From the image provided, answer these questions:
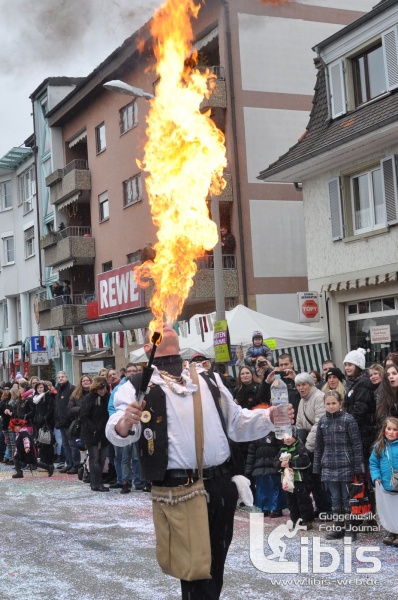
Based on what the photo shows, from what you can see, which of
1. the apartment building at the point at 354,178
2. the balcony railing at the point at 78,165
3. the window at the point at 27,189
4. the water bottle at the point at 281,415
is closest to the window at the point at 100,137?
the balcony railing at the point at 78,165

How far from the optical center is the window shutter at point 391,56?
16.9 meters

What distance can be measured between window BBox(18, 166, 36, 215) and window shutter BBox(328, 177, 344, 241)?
24.5 m

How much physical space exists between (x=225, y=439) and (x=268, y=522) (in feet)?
16.1

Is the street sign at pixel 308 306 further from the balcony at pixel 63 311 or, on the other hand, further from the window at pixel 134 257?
the balcony at pixel 63 311

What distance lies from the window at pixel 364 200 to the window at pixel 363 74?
150cm

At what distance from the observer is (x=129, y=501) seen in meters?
12.4

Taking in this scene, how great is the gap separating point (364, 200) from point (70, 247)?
1756 centimetres

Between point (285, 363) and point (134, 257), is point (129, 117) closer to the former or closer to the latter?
point (134, 257)

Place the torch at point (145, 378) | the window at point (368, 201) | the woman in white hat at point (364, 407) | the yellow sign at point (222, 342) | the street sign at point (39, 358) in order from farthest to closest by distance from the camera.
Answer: the street sign at point (39, 358) → the window at point (368, 201) → the yellow sign at point (222, 342) → the woman in white hat at point (364, 407) → the torch at point (145, 378)

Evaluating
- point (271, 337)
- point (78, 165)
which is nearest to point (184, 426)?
point (271, 337)

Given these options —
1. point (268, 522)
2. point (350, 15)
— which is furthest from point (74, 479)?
point (350, 15)

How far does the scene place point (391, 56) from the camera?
17.0 metres

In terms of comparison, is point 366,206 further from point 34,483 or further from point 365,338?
point 34,483

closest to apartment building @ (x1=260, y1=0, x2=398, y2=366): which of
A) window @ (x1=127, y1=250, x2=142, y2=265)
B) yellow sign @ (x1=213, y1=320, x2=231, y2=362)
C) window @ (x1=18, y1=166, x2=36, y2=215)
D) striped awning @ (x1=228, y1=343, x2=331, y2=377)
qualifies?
striped awning @ (x1=228, y1=343, x2=331, y2=377)
